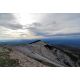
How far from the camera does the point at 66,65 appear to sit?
13.4 feet

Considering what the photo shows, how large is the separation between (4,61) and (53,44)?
2.41 ft

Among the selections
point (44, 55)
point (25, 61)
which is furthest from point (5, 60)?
point (44, 55)

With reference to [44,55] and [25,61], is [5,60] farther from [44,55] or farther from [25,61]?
[44,55]

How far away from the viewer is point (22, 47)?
13.5ft

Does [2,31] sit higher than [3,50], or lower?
higher
